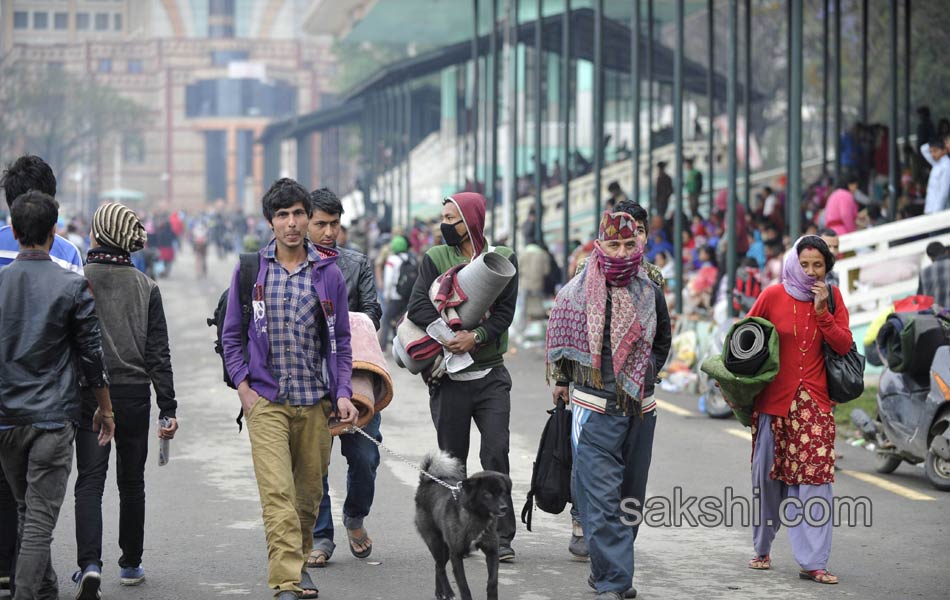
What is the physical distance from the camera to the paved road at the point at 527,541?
24.9 feet

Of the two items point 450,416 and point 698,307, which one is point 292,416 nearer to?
point 450,416

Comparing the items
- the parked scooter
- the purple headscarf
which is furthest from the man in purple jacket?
the parked scooter

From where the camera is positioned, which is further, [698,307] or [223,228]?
[223,228]

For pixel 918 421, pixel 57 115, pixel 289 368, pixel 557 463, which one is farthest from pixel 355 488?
pixel 57 115

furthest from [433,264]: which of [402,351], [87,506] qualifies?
[87,506]

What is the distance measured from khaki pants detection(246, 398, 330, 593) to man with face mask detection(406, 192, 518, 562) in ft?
3.25

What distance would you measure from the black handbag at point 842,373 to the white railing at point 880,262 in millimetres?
9186

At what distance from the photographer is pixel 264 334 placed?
693cm

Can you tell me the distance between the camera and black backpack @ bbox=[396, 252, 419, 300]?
18.7 m

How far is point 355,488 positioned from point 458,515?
4.28 feet

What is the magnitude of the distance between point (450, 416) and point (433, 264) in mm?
733

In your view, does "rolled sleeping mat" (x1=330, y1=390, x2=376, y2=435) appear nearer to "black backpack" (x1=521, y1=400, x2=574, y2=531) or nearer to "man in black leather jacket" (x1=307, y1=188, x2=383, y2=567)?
"man in black leather jacket" (x1=307, y1=188, x2=383, y2=567)

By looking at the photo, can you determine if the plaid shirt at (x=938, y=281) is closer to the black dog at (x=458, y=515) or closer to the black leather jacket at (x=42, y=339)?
the black dog at (x=458, y=515)

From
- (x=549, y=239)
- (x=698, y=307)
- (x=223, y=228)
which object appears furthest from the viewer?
(x=223, y=228)
